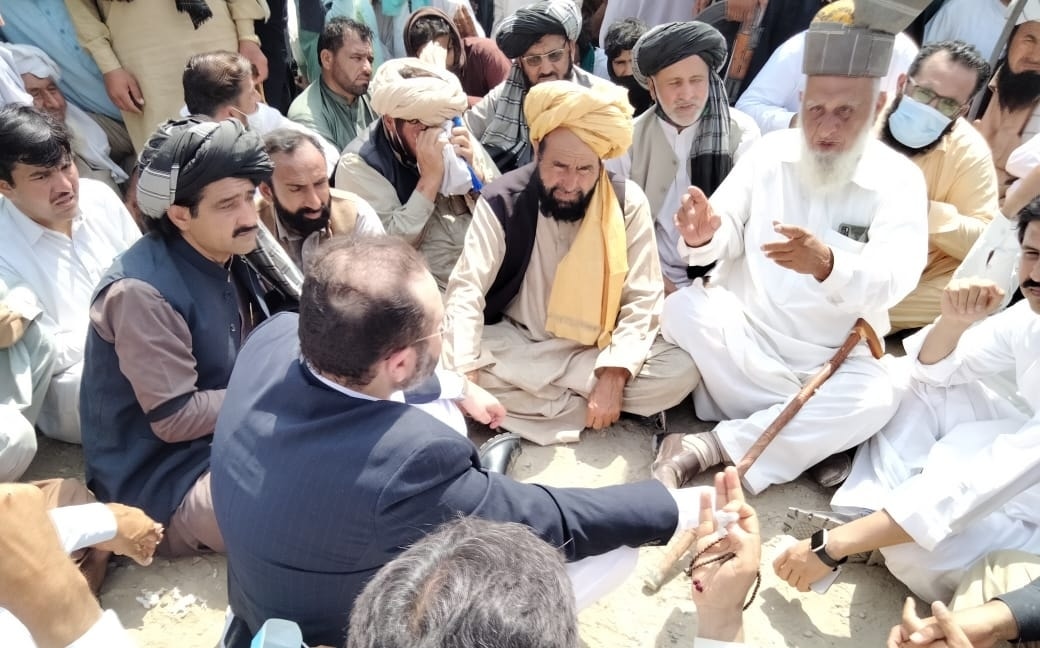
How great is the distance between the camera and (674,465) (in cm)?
290

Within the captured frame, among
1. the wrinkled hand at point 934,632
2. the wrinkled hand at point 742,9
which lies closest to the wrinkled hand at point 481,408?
the wrinkled hand at point 934,632

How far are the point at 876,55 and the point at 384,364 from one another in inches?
102

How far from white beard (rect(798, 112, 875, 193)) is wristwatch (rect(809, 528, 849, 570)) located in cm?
152

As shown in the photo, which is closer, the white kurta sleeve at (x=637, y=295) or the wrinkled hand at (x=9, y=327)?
the wrinkled hand at (x=9, y=327)

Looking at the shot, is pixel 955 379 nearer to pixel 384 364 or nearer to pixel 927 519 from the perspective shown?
pixel 927 519

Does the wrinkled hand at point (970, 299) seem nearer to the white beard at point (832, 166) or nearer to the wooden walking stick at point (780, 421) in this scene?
the wooden walking stick at point (780, 421)

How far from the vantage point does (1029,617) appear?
1.92 m

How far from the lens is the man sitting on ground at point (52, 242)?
2.83 metres

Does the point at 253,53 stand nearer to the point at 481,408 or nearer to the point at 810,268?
the point at 481,408

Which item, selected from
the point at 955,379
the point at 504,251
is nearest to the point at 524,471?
the point at 504,251

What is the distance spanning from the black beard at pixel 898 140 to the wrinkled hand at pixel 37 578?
3819mm

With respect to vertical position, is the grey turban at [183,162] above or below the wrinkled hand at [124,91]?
above

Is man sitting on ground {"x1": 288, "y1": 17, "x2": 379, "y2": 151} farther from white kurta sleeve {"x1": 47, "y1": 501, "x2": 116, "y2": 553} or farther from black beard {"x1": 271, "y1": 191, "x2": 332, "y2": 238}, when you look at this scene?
white kurta sleeve {"x1": 47, "y1": 501, "x2": 116, "y2": 553}

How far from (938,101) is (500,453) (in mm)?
2775
